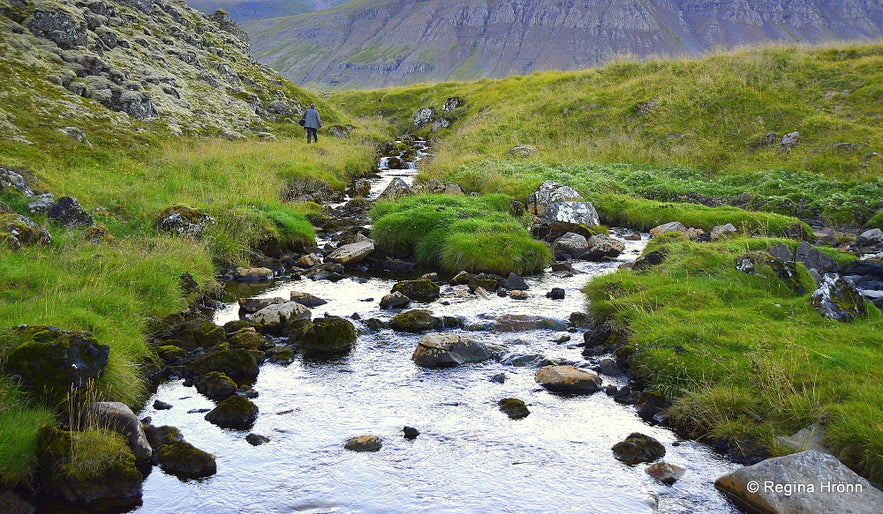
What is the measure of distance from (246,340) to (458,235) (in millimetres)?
10431

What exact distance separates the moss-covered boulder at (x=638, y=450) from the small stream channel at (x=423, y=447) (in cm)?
14

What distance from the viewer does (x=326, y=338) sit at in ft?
48.6

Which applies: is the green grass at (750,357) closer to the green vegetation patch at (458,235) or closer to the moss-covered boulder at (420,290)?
the moss-covered boulder at (420,290)

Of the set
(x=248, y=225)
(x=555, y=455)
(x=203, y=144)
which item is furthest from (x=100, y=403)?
(x=203, y=144)

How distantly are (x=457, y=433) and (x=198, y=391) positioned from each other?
5.35 metres

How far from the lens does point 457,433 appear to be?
10969mm

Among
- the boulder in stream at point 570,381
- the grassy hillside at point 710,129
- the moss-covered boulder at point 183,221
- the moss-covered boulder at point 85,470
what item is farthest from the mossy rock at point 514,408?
the grassy hillside at point 710,129

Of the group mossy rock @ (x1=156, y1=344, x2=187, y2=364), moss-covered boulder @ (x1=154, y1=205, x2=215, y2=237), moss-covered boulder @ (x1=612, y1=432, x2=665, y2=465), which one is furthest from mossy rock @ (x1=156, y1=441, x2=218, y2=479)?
moss-covered boulder @ (x1=154, y1=205, x2=215, y2=237)

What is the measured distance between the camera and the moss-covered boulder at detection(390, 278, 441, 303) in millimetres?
19000

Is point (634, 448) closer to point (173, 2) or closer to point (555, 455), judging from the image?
point (555, 455)

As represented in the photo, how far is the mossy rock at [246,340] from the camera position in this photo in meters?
14.5

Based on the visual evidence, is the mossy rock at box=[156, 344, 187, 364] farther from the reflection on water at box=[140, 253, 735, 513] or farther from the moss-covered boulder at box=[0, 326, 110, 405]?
the moss-covered boulder at box=[0, 326, 110, 405]

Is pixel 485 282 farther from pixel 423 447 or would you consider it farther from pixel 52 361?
pixel 52 361

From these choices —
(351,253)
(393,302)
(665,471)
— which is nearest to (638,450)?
(665,471)
